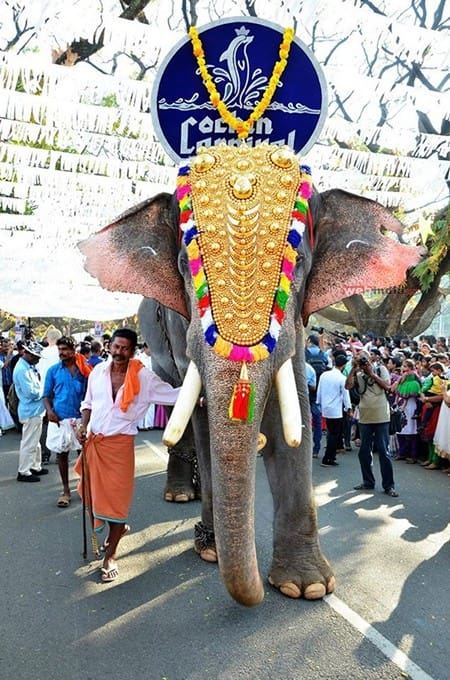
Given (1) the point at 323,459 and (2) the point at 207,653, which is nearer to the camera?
(2) the point at 207,653

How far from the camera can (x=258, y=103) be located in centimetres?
523

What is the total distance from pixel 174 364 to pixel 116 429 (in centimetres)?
264

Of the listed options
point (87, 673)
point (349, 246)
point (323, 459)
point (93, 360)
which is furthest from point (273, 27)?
point (93, 360)

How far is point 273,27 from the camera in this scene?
535 cm

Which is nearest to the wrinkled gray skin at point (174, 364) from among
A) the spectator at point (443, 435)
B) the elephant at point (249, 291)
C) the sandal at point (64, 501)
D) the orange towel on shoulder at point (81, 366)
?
the elephant at point (249, 291)

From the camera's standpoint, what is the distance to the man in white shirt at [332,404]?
29.1 ft

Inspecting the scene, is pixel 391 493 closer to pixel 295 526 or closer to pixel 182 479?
pixel 182 479

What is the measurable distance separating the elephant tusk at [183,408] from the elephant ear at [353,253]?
3.45 ft

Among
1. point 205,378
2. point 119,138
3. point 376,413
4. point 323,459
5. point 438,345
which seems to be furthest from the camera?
point 438,345

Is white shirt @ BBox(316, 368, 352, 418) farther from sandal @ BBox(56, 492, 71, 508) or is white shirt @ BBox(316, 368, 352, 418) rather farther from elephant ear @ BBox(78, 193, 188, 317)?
elephant ear @ BBox(78, 193, 188, 317)

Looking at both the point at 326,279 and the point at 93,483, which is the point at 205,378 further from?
the point at 93,483

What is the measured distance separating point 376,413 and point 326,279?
3589 mm

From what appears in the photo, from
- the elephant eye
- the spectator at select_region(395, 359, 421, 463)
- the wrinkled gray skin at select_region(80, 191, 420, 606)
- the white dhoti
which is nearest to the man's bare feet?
the wrinkled gray skin at select_region(80, 191, 420, 606)

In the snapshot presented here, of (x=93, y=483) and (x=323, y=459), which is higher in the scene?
(x=93, y=483)
